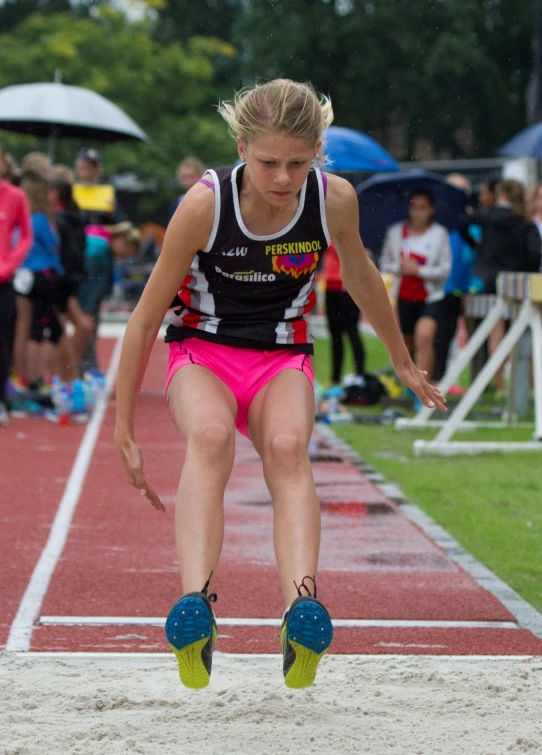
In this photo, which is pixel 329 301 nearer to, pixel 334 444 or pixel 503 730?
pixel 334 444

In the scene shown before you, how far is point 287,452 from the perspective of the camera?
13.7ft

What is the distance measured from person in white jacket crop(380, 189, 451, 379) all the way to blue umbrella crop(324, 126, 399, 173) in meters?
1.29

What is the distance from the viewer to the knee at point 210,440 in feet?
13.6

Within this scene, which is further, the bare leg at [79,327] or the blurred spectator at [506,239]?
the bare leg at [79,327]

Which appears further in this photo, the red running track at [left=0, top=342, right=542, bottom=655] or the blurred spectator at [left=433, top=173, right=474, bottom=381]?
the blurred spectator at [left=433, top=173, right=474, bottom=381]

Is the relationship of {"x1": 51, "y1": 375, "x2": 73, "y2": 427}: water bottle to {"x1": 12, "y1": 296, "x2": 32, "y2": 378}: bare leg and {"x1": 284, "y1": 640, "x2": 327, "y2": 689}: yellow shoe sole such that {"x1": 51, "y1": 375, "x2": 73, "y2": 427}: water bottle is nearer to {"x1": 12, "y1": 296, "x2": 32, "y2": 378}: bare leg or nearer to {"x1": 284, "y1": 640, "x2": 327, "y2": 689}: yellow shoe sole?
{"x1": 12, "y1": 296, "x2": 32, "y2": 378}: bare leg

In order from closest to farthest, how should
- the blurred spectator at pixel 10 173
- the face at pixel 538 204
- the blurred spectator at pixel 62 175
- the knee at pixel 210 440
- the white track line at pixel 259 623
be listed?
1. the knee at pixel 210 440
2. the white track line at pixel 259 623
3. the blurred spectator at pixel 10 173
4. the face at pixel 538 204
5. the blurred spectator at pixel 62 175

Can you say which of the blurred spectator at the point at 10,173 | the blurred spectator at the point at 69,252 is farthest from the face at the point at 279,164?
the blurred spectator at the point at 69,252

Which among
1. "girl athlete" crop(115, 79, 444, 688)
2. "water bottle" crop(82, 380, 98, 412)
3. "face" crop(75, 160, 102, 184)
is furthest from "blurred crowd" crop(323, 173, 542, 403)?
"girl athlete" crop(115, 79, 444, 688)

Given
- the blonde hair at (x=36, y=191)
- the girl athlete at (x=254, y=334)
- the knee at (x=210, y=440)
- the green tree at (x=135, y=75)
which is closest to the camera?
the girl athlete at (x=254, y=334)

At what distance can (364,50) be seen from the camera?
42.1m

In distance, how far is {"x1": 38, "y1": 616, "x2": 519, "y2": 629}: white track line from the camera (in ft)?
17.2

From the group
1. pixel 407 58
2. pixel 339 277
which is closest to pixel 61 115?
pixel 339 277

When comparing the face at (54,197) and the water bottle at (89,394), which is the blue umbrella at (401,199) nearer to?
the face at (54,197)
